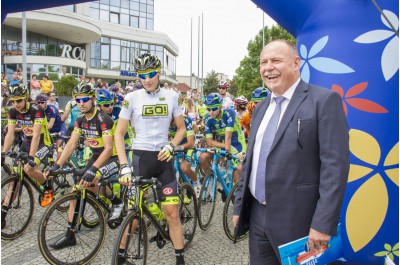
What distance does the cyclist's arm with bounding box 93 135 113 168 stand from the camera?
170 inches

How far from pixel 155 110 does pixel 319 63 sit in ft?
5.93

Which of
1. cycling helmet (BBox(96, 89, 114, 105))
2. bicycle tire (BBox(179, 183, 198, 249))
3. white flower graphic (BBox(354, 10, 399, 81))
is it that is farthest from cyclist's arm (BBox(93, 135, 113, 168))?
white flower graphic (BBox(354, 10, 399, 81))

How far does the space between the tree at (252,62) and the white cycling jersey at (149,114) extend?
3316 cm

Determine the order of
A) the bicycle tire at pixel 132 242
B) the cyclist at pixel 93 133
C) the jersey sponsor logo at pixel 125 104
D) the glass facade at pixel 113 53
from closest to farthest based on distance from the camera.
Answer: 1. the bicycle tire at pixel 132 242
2. the jersey sponsor logo at pixel 125 104
3. the cyclist at pixel 93 133
4. the glass facade at pixel 113 53

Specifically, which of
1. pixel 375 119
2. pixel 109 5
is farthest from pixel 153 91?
pixel 109 5

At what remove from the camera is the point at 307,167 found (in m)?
2.12

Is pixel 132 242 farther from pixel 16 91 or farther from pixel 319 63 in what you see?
pixel 16 91

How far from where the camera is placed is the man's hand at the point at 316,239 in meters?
2.03

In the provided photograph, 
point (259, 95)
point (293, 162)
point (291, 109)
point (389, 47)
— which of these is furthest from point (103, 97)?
point (293, 162)

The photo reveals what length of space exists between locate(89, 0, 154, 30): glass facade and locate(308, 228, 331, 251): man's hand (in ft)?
147

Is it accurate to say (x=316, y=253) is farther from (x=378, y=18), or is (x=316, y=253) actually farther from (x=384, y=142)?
(x=378, y=18)

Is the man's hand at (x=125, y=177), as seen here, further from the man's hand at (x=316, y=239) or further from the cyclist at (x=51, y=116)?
the cyclist at (x=51, y=116)

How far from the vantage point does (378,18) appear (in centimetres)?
358

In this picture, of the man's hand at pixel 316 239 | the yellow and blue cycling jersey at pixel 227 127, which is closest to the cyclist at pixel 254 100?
the yellow and blue cycling jersey at pixel 227 127
